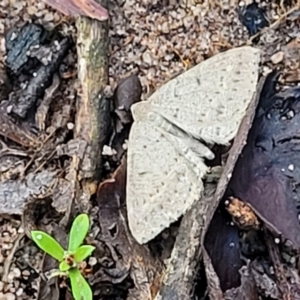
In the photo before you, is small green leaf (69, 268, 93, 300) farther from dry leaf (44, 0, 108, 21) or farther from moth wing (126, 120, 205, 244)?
dry leaf (44, 0, 108, 21)

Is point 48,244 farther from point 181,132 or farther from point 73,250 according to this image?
point 181,132

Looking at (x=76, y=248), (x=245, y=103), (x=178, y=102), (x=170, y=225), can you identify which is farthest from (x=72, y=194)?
(x=245, y=103)

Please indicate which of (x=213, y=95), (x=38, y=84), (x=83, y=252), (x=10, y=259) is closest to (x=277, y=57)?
(x=213, y=95)

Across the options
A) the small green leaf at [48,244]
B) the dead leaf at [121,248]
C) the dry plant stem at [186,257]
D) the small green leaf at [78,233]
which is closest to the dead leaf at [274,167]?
the dry plant stem at [186,257]

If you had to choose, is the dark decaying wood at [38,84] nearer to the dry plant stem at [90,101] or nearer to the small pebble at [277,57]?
the dry plant stem at [90,101]

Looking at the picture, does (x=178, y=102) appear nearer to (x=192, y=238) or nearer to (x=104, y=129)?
(x=104, y=129)

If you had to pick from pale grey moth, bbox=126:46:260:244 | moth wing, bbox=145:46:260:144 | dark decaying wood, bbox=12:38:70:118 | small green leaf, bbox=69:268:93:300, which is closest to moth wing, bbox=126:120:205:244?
pale grey moth, bbox=126:46:260:244
